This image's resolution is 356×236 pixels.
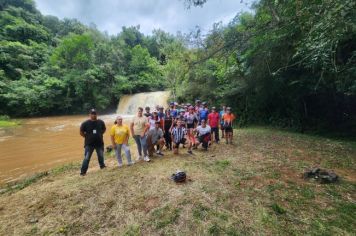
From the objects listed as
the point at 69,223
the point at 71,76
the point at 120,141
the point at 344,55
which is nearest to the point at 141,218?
the point at 69,223

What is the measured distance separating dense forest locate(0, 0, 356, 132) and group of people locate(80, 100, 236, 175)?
172cm

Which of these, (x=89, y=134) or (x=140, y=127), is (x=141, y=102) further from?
(x=89, y=134)

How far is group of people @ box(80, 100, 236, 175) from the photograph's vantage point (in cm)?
653

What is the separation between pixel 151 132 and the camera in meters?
7.50

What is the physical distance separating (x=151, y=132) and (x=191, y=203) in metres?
3.46

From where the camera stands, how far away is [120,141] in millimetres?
6910

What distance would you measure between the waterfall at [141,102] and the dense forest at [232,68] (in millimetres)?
1917

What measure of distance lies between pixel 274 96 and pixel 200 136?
317 inches

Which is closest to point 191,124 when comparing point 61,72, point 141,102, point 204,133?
point 204,133

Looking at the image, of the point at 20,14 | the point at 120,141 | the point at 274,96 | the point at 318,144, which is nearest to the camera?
the point at 120,141

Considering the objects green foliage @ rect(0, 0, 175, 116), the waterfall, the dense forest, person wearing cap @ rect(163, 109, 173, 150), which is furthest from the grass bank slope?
green foliage @ rect(0, 0, 175, 116)

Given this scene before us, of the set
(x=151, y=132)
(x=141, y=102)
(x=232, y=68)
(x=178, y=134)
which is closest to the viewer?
(x=151, y=132)

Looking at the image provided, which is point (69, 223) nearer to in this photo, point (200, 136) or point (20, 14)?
point (200, 136)

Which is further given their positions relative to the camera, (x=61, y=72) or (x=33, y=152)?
(x=61, y=72)
